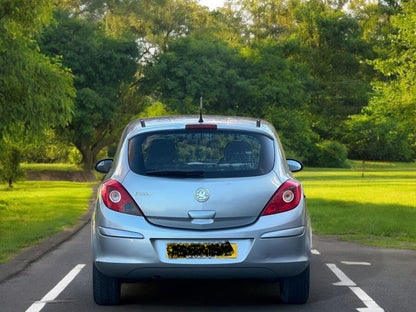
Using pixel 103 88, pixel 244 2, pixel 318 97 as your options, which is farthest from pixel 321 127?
pixel 103 88

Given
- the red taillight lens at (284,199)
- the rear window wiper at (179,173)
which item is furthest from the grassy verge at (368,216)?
the rear window wiper at (179,173)

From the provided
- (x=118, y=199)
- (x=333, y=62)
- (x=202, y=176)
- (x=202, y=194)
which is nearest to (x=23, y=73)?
(x=118, y=199)

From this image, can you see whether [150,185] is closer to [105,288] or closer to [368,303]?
[105,288]

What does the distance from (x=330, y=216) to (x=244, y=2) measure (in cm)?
7011

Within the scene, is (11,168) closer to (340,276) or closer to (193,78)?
(193,78)

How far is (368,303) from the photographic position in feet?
28.0

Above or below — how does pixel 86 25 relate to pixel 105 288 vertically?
above

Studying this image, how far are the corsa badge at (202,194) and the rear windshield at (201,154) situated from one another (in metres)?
0.16

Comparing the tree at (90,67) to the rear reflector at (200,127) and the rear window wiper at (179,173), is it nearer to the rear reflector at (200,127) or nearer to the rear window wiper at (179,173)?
the rear reflector at (200,127)

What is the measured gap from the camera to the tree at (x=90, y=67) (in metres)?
54.1

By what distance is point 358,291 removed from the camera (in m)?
9.34

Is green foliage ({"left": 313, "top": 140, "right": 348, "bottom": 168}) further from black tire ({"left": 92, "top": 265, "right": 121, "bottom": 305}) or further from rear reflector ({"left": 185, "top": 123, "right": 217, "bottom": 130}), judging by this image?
black tire ({"left": 92, "top": 265, "right": 121, "bottom": 305})

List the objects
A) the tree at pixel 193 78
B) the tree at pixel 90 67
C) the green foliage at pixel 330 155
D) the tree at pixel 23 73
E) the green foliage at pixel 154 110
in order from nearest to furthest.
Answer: the tree at pixel 23 73, the tree at pixel 90 67, the tree at pixel 193 78, the green foliage at pixel 154 110, the green foliage at pixel 330 155

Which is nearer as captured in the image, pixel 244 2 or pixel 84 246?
pixel 84 246
